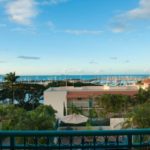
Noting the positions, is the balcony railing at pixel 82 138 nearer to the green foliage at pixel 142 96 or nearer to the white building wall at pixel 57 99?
the green foliage at pixel 142 96

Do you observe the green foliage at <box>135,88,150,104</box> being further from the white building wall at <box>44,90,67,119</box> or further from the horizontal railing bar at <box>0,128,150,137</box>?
the horizontal railing bar at <box>0,128,150,137</box>

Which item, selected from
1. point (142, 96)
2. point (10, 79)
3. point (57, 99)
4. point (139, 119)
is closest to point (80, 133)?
point (139, 119)

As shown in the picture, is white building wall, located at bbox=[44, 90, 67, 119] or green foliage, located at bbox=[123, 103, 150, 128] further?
white building wall, located at bbox=[44, 90, 67, 119]

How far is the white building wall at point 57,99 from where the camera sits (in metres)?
38.3

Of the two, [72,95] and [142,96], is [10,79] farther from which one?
[142,96]

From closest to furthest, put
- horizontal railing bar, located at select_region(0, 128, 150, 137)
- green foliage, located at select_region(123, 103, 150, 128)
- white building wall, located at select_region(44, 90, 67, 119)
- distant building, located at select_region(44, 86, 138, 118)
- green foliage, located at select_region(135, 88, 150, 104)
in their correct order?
horizontal railing bar, located at select_region(0, 128, 150, 137)
green foliage, located at select_region(123, 103, 150, 128)
green foliage, located at select_region(135, 88, 150, 104)
white building wall, located at select_region(44, 90, 67, 119)
distant building, located at select_region(44, 86, 138, 118)

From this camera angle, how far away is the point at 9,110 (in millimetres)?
28312

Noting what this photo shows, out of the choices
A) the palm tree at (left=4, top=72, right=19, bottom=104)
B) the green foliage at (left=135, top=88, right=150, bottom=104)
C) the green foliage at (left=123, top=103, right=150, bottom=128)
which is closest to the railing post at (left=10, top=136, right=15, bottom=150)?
the green foliage at (left=123, top=103, right=150, bottom=128)

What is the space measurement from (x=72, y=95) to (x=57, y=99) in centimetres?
280

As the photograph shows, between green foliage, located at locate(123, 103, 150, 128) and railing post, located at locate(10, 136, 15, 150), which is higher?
railing post, located at locate(10, 136, 15, 150)

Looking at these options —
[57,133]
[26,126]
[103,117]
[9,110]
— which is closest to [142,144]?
[57,133]

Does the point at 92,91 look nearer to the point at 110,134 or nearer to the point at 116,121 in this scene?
the point at 116,121

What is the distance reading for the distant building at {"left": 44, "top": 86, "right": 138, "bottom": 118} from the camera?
38.5m

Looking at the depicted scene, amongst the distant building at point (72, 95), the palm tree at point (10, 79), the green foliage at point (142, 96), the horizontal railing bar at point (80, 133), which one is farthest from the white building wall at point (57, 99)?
the horizontal railing bar at point (80, 133)
